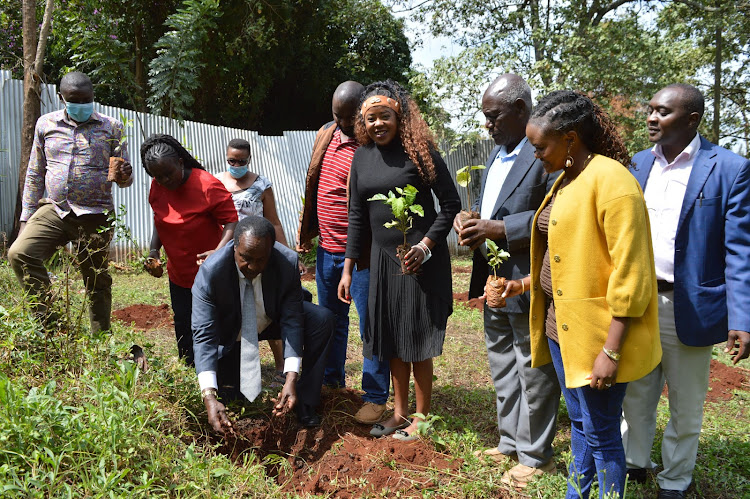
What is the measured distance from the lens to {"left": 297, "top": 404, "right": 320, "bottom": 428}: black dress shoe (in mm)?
3738

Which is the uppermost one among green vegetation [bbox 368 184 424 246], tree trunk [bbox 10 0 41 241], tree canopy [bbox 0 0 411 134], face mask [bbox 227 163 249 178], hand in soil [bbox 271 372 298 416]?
tree canopy [bbox 0 0 411 134]

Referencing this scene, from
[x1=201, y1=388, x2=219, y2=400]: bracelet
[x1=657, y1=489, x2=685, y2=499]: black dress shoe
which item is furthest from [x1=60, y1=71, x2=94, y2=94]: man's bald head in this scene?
[x1=657, y1=489, x2=685, y2=499]: black dress shoe

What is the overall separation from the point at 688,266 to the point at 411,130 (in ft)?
5.25

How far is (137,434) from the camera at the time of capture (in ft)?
8.86

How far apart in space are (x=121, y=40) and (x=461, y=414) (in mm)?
10573

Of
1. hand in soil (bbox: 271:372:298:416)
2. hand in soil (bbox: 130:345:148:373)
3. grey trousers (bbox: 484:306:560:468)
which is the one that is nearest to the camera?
grey trousers (bbox: 484:306:560:468)

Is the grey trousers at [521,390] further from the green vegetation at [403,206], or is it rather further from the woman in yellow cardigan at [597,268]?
the green vegetation at [403,206]

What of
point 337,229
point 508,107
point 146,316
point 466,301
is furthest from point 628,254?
point 466,301

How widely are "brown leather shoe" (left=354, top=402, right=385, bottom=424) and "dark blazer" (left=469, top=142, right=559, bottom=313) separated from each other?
117cm

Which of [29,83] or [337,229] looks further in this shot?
[29,83]

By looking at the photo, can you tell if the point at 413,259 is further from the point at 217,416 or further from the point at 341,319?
the point at 217,416

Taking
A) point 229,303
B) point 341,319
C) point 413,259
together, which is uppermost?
point 413,259

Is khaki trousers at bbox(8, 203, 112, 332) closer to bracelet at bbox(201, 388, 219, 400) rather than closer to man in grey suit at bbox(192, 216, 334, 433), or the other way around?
man in grey suit at bbox(192, 216, 334, 433)

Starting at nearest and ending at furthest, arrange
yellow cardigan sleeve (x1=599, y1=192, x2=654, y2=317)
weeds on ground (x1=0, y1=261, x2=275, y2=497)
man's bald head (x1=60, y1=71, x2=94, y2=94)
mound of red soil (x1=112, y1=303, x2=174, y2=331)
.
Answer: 1. yellow cardigan sleeve (x1=599, y1=192, x2=654, y2=317)
2. weeds on ground (x1=0, y1=261, x2=275, y2=497)
3. man's bald head (x1=60, y1=71, x2=94, y2=94)
4. mound of red soil (x1=112, y1=303, x2=174, y2=331)
